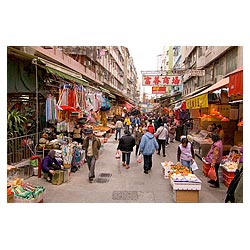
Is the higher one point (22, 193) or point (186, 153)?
point (186, 153)

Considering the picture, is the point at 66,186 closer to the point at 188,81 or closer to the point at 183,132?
the point at 183,132

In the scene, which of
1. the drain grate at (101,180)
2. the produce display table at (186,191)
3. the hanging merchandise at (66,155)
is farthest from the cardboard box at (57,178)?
the produce display table at (186,191)

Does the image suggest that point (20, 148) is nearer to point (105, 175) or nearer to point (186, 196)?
point (105, 175)

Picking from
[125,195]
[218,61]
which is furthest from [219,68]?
[125,195]

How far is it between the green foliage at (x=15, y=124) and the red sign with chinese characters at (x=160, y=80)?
1470 centimetres

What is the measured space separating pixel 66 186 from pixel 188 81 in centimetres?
2635

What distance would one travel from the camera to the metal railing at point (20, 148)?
788cm

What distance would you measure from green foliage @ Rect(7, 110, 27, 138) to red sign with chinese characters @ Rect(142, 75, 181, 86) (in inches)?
579

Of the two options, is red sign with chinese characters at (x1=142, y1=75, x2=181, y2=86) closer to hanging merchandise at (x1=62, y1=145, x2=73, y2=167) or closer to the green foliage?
hanging merchandise at (x1=62, y1=145, x2=73, y2=167)

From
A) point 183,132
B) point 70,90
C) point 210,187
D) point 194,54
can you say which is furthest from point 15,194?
point 194,54

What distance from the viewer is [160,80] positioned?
22.0 meters

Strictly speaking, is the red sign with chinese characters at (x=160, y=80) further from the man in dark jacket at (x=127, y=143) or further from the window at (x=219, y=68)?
the man in dark jacket at (x=127, y=143)

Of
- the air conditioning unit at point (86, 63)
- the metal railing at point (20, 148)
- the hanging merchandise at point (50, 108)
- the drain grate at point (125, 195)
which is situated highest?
the air conditioning unit at point (86, 63)

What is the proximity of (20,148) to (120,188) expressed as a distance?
3475 millimetres
